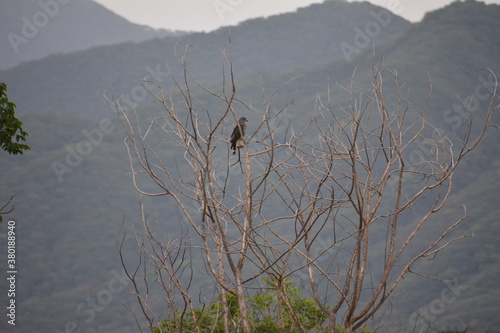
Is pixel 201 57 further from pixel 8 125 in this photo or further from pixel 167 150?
pixel 8 125

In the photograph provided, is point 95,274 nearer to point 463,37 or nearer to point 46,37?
point 463,37

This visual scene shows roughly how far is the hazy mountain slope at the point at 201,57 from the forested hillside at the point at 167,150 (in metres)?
0.30

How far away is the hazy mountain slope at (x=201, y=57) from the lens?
128875 millimetres

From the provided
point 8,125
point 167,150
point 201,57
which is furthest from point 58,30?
point 8,125

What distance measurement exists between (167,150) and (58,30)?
299ft

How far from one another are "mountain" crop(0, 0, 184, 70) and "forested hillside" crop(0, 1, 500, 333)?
19.2m

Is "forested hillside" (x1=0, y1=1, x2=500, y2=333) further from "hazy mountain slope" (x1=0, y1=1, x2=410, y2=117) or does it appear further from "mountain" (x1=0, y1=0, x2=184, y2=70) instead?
"mountain" (x1=0, y1=0, x2=184, y2=70)

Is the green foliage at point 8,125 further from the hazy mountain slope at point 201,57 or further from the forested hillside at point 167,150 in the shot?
the hazy mountain slope at point 201,57

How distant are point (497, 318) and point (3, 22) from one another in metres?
143

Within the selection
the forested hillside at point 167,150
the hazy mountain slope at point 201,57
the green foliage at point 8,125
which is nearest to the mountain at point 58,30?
the hazy mountain slope at point 201,57

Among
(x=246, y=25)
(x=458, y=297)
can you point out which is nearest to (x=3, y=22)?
(x=246, y=25)

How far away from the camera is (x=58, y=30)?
162 meters

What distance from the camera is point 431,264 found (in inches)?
2131

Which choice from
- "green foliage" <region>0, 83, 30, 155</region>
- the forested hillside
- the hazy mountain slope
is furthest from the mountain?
"green foliage" <region>0, 83, 30, 155</region>
